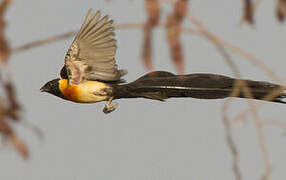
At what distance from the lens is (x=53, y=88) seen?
200 inches

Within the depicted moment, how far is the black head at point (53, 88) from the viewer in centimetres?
504

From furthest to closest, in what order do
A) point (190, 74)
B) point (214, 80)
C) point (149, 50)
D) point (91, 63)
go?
point (91, 63) < point (190, 74) < point (214, 80) < point (149, 50)

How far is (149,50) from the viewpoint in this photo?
1807 millimetres

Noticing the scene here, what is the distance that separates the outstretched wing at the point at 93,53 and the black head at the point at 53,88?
0.16m

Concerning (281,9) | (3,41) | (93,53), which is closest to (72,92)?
(93,53)

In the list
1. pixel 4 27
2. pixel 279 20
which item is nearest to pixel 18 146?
pixel 4 27

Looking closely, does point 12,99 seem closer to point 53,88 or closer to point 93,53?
point 93,53

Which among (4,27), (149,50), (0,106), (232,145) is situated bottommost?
(232,145)

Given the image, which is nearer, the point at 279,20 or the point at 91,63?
the point at 279,20

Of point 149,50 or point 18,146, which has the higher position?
point 149,50

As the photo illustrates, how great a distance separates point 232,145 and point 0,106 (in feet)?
2.95

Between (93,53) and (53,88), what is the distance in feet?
1.95

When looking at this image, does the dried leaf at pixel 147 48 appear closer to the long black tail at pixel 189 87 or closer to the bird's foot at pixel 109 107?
the long black tail at pixel 189 87

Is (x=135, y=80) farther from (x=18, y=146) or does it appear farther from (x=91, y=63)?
(x=18, y=146)
